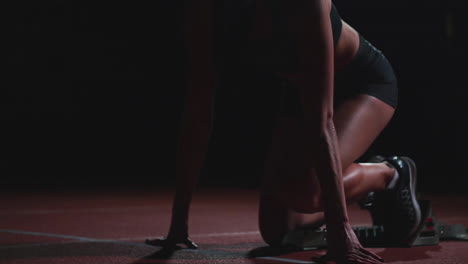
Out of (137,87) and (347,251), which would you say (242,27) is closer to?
(347,251)

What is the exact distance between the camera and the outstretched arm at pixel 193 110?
8.02 feet

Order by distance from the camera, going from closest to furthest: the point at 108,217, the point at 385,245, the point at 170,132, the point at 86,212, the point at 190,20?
the point at 190,20, the point at 385,245, the point at 108,217, the point at 86,212, the point at 170,132

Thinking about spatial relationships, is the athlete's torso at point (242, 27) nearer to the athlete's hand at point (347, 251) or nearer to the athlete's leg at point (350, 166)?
the athlete's leg at point (350, 166)

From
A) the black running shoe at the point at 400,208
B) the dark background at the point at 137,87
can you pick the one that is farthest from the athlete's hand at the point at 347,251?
the dark background at the point at 137,87

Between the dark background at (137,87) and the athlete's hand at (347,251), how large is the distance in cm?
555

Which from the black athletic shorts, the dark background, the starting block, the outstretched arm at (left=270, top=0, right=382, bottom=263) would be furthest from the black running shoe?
the dark background

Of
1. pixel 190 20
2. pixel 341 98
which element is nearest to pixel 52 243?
pixel 190 20

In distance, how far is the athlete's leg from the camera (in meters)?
2.57

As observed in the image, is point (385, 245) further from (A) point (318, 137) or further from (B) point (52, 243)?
(B) point (52, 243)

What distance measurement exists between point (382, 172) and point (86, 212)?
2.05 m

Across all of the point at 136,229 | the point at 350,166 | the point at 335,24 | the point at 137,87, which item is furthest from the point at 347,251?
the point at 137,87

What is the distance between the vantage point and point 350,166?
102 inches

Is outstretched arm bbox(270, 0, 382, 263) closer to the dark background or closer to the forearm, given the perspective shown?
the forearm

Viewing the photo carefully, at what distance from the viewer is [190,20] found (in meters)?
2.47
